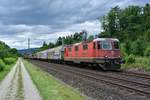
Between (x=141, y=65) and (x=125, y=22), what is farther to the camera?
(x=125, y=22)

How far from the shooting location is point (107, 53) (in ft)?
114

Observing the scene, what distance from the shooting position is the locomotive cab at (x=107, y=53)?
3384 centimetres

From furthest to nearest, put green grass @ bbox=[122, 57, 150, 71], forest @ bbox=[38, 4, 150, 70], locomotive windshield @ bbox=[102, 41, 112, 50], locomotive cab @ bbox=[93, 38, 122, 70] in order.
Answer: forest @ bbox=[38, 4, 150, 70] < locomotive windshield @ bbox=[102, 41, 112, 50] < locomotive cab @ bbox=[93, 38, 122, 70] < green grass @ bbox=[122, 57, 150, 71]

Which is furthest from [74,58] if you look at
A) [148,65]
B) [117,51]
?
[148,65]

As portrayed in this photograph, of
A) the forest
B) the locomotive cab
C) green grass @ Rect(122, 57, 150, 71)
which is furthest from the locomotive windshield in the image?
the forest

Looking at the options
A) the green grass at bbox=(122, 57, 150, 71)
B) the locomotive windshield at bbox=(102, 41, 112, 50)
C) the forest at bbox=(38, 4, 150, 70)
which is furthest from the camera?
the forest at bbox=(38, 4, 150, 70)

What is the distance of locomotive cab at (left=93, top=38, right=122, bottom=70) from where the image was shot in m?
33.8

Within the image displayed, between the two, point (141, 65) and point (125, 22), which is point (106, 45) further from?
point (125, 22)

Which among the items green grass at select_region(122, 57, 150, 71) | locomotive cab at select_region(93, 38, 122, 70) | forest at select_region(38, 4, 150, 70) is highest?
forest at select_region(38, 4, 150, 70)

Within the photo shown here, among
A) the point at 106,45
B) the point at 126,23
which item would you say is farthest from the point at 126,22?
the point at 106,45

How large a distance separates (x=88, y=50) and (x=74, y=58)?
8679 millimetres

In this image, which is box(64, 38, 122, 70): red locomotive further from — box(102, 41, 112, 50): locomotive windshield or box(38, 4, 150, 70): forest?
box(38, 4, 150, 70): forest

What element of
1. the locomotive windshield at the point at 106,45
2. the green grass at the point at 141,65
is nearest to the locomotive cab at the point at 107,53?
the locomotive windshield at the point at 106,45

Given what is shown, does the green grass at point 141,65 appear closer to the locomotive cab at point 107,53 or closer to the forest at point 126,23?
the locomotive cab at point 107,53
